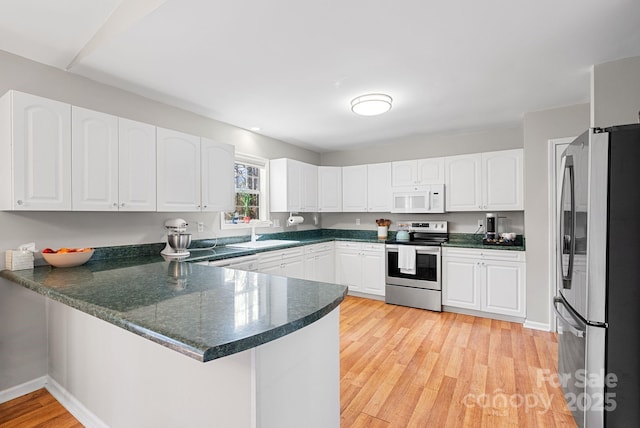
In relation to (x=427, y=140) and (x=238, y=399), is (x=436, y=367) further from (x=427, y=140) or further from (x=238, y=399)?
(x=427, y=140)

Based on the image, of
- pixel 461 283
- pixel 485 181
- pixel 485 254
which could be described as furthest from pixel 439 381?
pixel 485 181

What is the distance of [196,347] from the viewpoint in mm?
894

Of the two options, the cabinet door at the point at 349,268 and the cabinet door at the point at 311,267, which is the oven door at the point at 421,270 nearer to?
the cabinet door at the point at 349,268

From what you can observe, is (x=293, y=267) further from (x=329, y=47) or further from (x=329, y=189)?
(x=329, y=47)

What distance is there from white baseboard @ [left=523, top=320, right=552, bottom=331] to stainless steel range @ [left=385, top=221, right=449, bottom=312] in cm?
96

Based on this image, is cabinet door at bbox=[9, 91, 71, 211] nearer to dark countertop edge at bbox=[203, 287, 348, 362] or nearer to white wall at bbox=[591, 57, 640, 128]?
dark countertop edge at bbox=[203, 287, 348, 362]

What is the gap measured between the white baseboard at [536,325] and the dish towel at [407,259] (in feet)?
4.50

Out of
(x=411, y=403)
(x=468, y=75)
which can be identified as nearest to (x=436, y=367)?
(x=411, y=403)

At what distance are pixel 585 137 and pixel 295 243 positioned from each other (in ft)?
10.1

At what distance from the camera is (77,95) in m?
2.57

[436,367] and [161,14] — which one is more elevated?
[161,14]

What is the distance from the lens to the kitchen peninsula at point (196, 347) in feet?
3.47

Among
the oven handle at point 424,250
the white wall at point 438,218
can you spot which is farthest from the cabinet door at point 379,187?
the oven handle at point 424,250

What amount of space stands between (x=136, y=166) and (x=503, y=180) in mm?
4147
